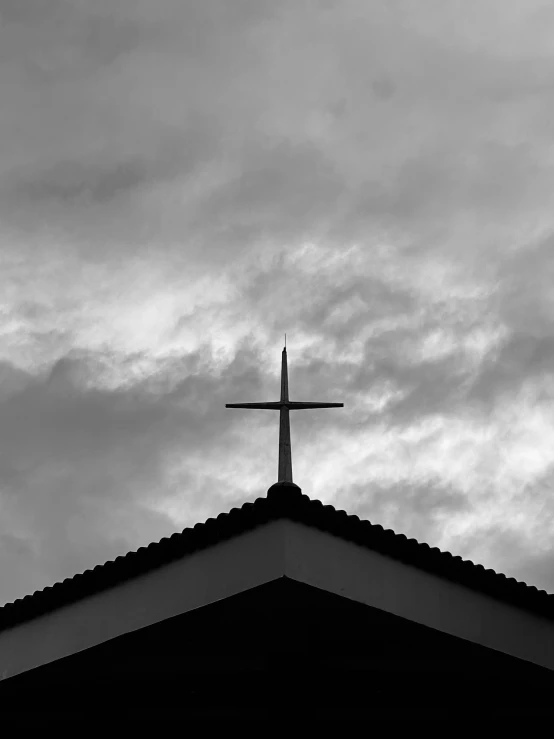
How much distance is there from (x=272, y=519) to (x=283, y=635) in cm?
194

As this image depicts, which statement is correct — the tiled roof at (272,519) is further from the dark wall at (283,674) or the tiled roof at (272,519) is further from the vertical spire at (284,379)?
the vertical spire at (284,379)

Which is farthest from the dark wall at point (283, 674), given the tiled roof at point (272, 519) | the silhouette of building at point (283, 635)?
the tiled roof at point (272, 519)

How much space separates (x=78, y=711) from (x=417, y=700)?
557cm

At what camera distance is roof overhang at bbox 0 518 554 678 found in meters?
13.1

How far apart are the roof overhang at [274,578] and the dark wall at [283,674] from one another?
0.56 ft

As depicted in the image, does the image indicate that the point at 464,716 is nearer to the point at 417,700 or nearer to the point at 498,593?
the point at 417,700

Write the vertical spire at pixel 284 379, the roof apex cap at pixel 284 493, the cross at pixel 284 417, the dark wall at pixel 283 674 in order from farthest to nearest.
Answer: the vertical spire at pixel 284 379 < the cross at pixel 284 417 < the dark wall at pixel 283 674 < the roof apex cap at pixel 284 493

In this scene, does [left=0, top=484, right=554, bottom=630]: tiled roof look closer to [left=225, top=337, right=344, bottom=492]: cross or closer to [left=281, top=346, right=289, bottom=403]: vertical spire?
[left=225, top=337, right=344, bottom=492]: cross

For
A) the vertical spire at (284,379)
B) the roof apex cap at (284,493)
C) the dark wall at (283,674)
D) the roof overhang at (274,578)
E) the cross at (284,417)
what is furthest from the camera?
the vertical spire at (284,379)

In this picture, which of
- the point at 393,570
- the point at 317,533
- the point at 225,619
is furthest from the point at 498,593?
the point at 225,619

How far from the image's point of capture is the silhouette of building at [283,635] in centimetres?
1327

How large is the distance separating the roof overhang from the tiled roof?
10 centimetres

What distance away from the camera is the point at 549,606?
14.6 meters

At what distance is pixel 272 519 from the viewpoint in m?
13.3
